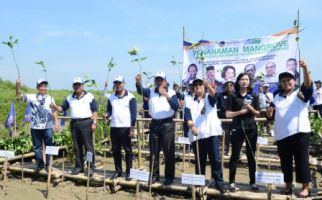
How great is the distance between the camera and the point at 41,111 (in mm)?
7523

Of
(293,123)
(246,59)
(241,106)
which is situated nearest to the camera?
(293,123)

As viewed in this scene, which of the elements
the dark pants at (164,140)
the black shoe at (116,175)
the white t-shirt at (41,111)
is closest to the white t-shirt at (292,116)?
the dark pants at (164,140)

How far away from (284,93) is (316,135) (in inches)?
173

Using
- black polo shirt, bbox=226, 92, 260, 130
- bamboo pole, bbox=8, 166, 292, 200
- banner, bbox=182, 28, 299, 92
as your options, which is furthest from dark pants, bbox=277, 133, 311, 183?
banner, bbox=182, 28, 299, 92

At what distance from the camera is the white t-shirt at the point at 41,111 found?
24.7 ft

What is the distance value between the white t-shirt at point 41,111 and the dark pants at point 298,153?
4.36m

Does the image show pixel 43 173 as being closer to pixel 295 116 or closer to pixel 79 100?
pixel 79 100

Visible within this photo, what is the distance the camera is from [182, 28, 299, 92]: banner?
11406 millimetres

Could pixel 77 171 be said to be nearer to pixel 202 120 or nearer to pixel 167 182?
pixel 167 182

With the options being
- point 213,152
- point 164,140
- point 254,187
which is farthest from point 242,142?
point 164,140

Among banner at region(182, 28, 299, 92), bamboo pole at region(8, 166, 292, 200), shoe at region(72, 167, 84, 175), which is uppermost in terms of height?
banner at region(182, 28, 299, 92)

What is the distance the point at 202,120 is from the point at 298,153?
4.76 ft

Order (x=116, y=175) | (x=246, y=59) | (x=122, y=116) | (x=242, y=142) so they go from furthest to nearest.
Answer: (x=246, y=59) < (x=116, y=175) < (x=122, y=116) < (x=242, y=142)

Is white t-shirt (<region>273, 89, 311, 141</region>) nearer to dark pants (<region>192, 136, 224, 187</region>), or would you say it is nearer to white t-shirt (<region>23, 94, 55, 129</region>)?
dark pants (<region>192, 136, 224, 187</region>)
